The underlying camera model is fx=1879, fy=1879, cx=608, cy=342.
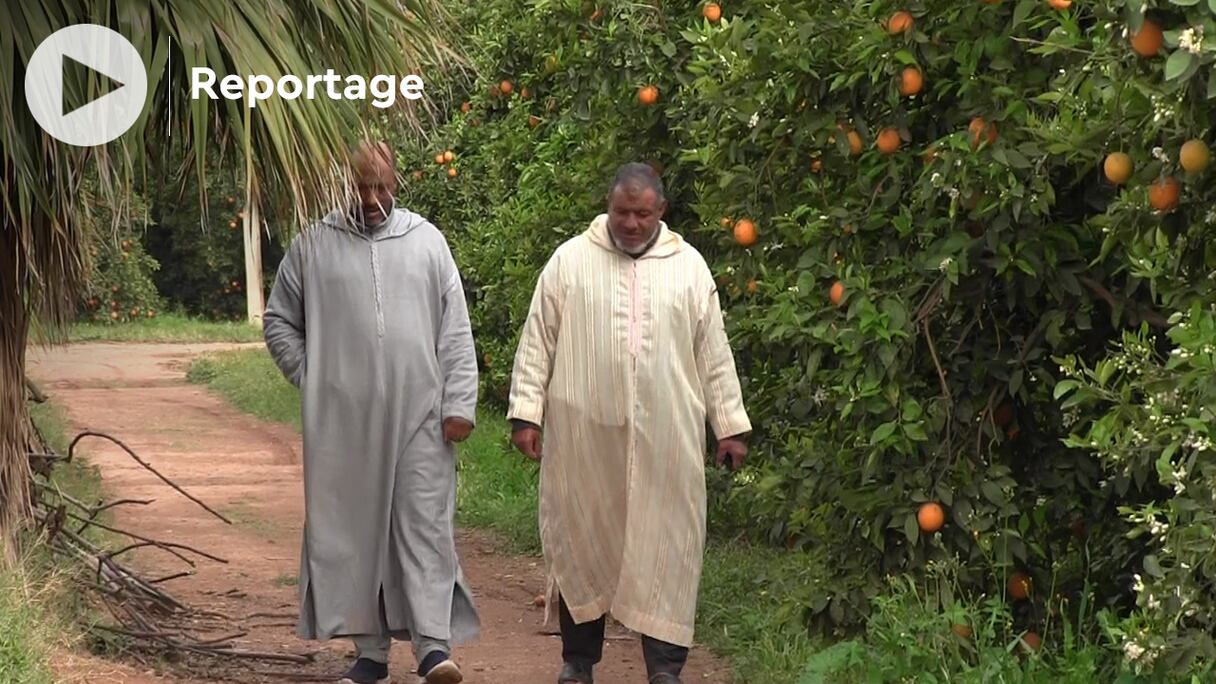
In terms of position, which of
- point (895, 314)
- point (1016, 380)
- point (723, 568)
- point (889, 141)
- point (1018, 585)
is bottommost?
point (723, 568)

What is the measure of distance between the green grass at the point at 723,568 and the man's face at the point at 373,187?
181 cm

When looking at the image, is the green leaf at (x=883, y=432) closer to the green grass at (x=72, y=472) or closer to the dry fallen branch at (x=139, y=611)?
the dry fallen branch at (x=139, y=611)

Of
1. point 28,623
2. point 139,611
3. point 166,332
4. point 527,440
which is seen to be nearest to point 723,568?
point 527,440

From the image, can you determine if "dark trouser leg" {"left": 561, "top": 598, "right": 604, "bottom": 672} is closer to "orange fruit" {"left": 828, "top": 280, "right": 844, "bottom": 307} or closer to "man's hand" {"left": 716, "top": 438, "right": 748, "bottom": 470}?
"man's hand" {"left": 716, "top": 438, "right": 748, "bottom": 470}

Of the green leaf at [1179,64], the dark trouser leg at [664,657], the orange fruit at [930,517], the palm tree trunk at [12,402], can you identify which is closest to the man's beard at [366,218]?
the palm tree trunk at [12,402]

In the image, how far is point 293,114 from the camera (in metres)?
5.52

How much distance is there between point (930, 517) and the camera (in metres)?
5.24

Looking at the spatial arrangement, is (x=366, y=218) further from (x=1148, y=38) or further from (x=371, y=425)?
(x=1148, y=38)

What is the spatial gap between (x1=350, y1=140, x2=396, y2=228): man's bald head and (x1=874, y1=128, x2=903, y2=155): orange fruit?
1.64m

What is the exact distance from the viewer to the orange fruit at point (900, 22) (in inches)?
200

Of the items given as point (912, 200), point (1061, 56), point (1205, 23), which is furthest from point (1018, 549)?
point (1205, 23)

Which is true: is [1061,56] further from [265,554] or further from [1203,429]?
[265,554]

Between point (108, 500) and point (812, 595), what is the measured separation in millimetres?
5058

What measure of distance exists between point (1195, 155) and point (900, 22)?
1523mm
